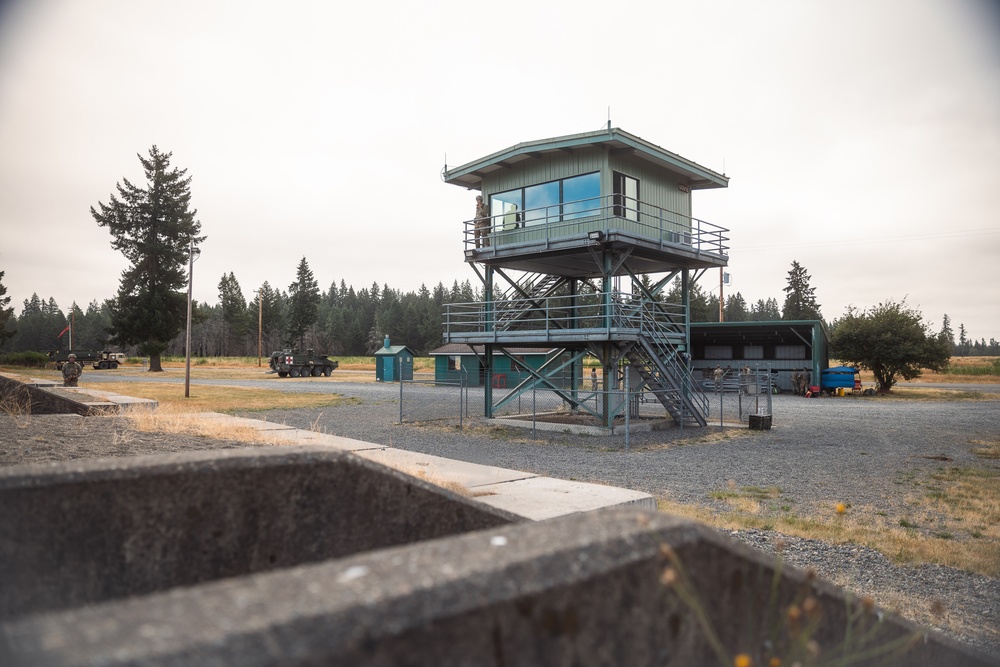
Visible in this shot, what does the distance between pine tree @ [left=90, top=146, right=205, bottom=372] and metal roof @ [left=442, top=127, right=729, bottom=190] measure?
45783 millimetres

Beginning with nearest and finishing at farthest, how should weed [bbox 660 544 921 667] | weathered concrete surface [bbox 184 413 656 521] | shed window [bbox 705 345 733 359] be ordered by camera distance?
weed [bbox 660 544 921 667], weathered concrete surface [bbox 184 413 656 521], shed window [bbox 705 345 733 359]

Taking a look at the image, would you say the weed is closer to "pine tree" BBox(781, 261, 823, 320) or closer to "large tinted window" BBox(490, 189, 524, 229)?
"large tinted window" BBox(490, 189, 524, 229)

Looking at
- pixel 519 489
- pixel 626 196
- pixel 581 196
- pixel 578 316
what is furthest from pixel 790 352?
pixel 519 489

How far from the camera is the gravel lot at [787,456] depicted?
6.39 metres

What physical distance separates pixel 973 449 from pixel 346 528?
18325 mm

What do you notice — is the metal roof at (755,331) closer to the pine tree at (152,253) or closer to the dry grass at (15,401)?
the dry grass at (15,401)

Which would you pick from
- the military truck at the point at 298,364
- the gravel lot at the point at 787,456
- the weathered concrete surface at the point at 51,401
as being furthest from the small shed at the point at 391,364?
the weathered concrete surface at the point at 51,401

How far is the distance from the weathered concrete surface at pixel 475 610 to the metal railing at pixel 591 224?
18525mm

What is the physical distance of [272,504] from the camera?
347 cm

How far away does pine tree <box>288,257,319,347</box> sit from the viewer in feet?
376

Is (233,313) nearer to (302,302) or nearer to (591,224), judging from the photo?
(302,302)

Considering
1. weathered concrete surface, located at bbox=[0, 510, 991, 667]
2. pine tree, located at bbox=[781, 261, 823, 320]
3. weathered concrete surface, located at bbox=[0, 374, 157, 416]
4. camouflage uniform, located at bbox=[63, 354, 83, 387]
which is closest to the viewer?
weathered concrete surface, located at bbox=[0, 510, 991, 667]

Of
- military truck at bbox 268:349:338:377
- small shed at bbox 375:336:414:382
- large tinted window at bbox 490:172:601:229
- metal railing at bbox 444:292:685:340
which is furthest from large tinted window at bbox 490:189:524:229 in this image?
military truck at bbox 268:349:338:377

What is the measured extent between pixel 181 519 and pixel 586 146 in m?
20.3
